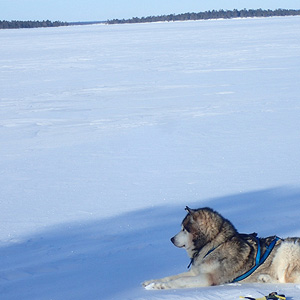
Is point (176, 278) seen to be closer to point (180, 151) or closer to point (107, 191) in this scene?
point (107, 191)

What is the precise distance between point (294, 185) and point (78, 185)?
2783 mm

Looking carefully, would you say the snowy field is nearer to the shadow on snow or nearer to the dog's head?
the shadow on snow

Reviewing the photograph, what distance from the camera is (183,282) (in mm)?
4066

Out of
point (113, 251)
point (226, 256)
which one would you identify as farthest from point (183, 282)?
point (113, 251)

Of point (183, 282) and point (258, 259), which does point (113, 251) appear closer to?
point (183, 282)

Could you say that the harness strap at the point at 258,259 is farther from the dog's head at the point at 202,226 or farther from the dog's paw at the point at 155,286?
the dog's paw at the point at 155,286

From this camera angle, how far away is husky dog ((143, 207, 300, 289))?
4.00m

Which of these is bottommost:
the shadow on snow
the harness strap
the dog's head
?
the shadow on snow

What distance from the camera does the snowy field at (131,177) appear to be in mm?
4660

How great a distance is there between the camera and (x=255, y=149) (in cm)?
923

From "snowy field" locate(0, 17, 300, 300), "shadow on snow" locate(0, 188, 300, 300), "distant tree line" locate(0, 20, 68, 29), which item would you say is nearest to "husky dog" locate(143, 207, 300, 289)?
"snowy field" locate(0, 17, 300, 300)

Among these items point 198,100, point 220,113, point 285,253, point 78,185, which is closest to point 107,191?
point 78,185

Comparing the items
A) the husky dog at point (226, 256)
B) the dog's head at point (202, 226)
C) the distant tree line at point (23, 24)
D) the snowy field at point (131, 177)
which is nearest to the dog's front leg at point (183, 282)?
the husky dog at point (226, 256)

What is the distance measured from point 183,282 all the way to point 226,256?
1.25 ft
